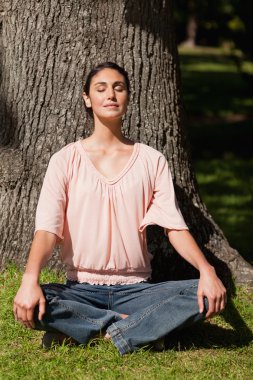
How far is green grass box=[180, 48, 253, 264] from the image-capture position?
7.74m

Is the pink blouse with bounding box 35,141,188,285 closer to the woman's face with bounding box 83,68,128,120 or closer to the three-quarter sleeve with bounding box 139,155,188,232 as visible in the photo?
the three-quarter sleeve with bounding box 139,155,188,232

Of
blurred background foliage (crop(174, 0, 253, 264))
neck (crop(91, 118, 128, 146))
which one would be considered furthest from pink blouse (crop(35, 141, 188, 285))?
blurred background foliage (crop(174, 0, 253, 264))

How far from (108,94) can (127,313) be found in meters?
1.13

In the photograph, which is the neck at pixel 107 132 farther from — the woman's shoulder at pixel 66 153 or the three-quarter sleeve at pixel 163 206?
the three-quarter sleeve at pixel 163 206

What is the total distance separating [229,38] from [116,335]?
7132 mm

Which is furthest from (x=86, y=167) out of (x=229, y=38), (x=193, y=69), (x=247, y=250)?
(x=193, y=69)

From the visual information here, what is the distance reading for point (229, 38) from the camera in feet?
34.3

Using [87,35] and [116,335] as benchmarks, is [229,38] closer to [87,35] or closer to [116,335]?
[87,35]

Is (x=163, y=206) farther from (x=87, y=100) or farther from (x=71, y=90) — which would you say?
(x=71, y=90)

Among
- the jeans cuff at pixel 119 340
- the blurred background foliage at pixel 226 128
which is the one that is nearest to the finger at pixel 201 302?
the jeans cuff at pixel 119 340

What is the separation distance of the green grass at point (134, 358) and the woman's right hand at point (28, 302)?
0.25m

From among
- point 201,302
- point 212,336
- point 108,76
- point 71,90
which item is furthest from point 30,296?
point 71,90

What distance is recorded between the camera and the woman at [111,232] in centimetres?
398

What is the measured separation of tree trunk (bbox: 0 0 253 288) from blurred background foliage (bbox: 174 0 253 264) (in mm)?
456
